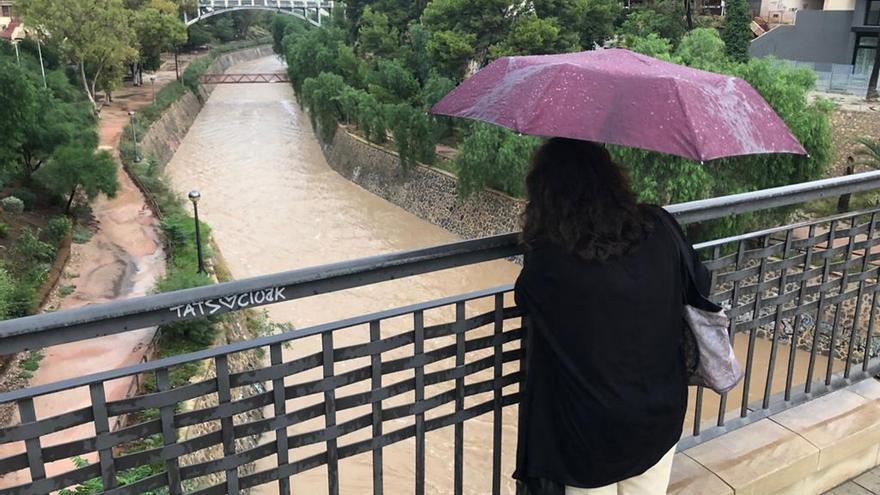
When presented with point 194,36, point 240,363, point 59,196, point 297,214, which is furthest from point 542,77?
point 194,36

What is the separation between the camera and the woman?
1.88 metres

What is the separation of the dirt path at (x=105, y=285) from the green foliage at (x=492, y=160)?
910cm

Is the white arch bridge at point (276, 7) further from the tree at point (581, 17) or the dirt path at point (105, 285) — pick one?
the tree at point (581, 17)

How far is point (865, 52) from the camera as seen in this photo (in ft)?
100

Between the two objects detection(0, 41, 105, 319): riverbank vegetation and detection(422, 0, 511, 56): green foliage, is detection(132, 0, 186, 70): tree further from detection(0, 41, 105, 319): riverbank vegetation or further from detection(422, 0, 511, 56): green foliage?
detection(422, 0, 511, 56): green foliage

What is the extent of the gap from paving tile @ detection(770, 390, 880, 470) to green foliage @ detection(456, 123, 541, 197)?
1743cm

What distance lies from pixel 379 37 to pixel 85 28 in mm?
12953

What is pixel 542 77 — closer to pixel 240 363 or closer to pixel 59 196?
pixel 240 363

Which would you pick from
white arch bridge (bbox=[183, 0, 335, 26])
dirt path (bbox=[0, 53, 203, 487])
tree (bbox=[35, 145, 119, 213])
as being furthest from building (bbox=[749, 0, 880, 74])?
white arch bridge (bbox=[183, 0, 335, 26])

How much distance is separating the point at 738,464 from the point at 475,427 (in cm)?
1115

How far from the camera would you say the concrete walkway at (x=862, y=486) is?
125 inches

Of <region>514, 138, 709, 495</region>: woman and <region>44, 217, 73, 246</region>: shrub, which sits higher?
<region>514, 138, 709, 495</region>: woman

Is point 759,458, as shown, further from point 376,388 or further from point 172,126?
point 172,126

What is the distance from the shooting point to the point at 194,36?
206 feet
